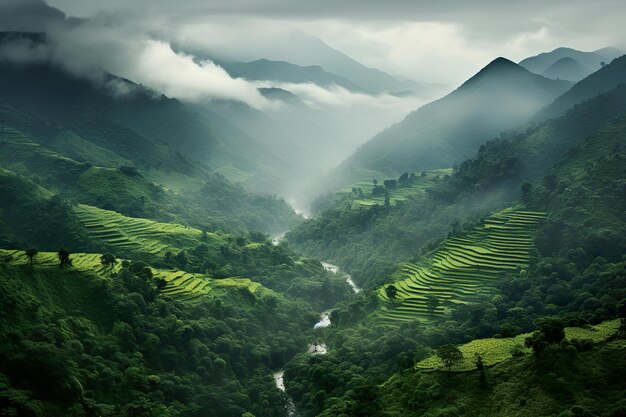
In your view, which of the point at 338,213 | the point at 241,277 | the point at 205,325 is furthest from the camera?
→ the point at 338,213

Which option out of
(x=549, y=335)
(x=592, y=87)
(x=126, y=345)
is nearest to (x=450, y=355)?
(x=549, y=335)

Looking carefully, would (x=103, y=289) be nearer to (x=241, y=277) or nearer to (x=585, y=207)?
(x=241, y=277)

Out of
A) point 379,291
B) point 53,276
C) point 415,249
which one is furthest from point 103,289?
point 415,249

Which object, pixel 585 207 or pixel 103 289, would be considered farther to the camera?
pixel 585 207

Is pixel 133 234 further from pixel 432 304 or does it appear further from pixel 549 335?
pixel 549 335

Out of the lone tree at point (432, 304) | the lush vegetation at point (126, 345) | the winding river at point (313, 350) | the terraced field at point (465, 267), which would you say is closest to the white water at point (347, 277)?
the winding river at point (313, 350)

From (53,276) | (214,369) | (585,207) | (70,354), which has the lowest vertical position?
(214,369)
